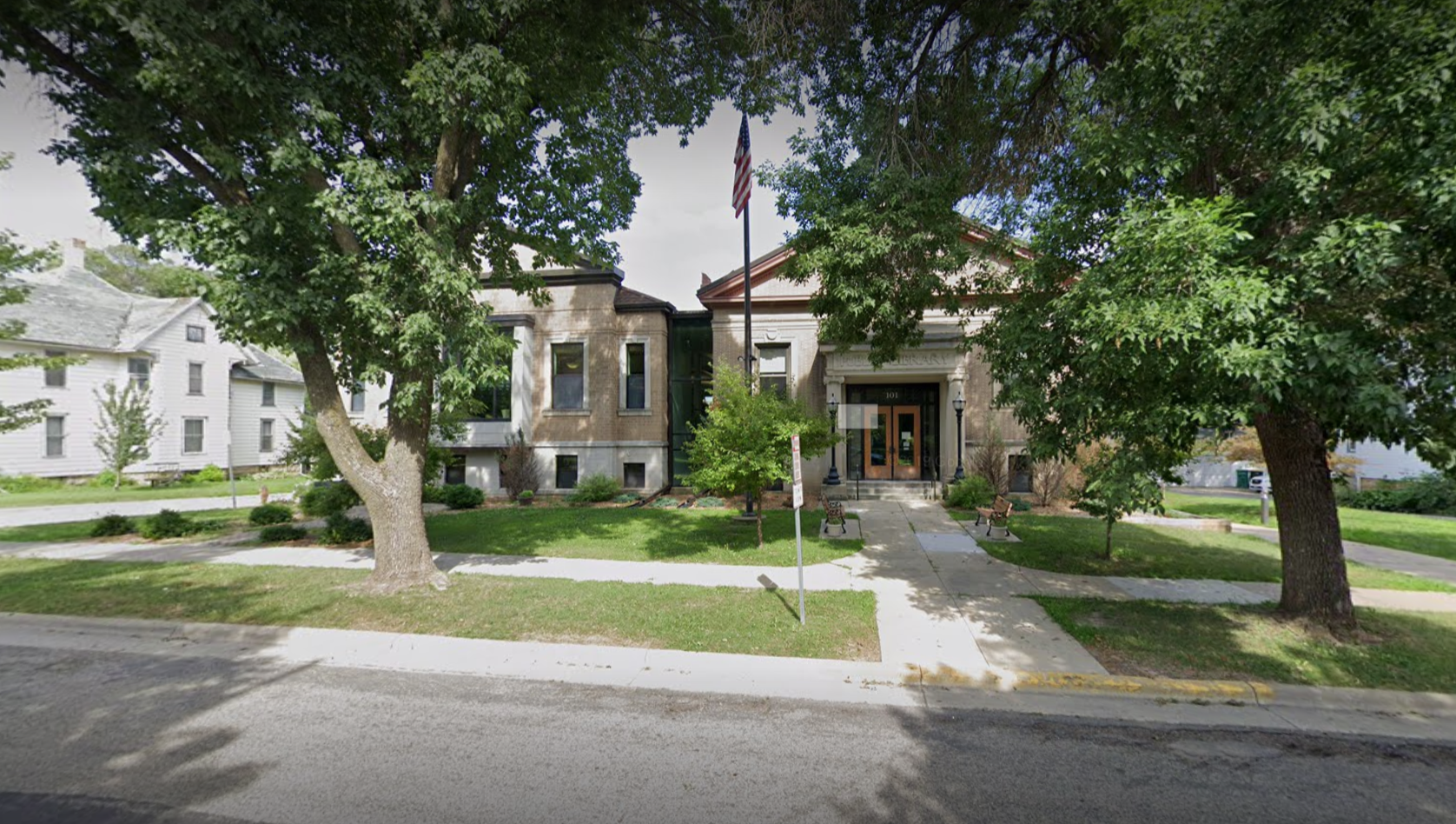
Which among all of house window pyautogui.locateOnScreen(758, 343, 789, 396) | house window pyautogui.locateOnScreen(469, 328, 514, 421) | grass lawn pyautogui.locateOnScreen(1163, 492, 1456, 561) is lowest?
grass lawn pyautogui.locateOnScreen(1163, 492, 1456, 561)

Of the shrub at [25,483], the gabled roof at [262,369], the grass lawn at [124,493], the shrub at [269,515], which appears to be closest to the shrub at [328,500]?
the shrub at [269,515]

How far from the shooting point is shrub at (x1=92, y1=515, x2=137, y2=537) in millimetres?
12741

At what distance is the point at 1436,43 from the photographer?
4.28 m

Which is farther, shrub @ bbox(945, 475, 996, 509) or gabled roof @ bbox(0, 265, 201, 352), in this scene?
gabled roof @ bbox(0, 265, 201, 352)

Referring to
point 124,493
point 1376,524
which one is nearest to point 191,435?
point 124,493

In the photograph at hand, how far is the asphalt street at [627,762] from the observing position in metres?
3.63

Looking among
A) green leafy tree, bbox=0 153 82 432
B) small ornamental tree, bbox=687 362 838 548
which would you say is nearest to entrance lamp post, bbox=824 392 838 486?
small ornamental tree, bbox=687 362 838 548

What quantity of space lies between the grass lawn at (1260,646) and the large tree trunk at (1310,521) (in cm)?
30

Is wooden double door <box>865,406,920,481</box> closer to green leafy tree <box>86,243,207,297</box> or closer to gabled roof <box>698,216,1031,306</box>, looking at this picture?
gabled roof <box>698,216,1031,306</box>

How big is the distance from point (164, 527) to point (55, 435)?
18.6 m

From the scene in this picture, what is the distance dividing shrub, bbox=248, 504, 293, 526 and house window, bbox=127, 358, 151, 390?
18.4 meters

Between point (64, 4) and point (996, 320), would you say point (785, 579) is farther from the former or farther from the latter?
point (64, 4)

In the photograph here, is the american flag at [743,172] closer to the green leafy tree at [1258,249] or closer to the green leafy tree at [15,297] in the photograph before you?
the green leafy tree at [1258,249]

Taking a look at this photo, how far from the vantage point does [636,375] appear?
20234mm
